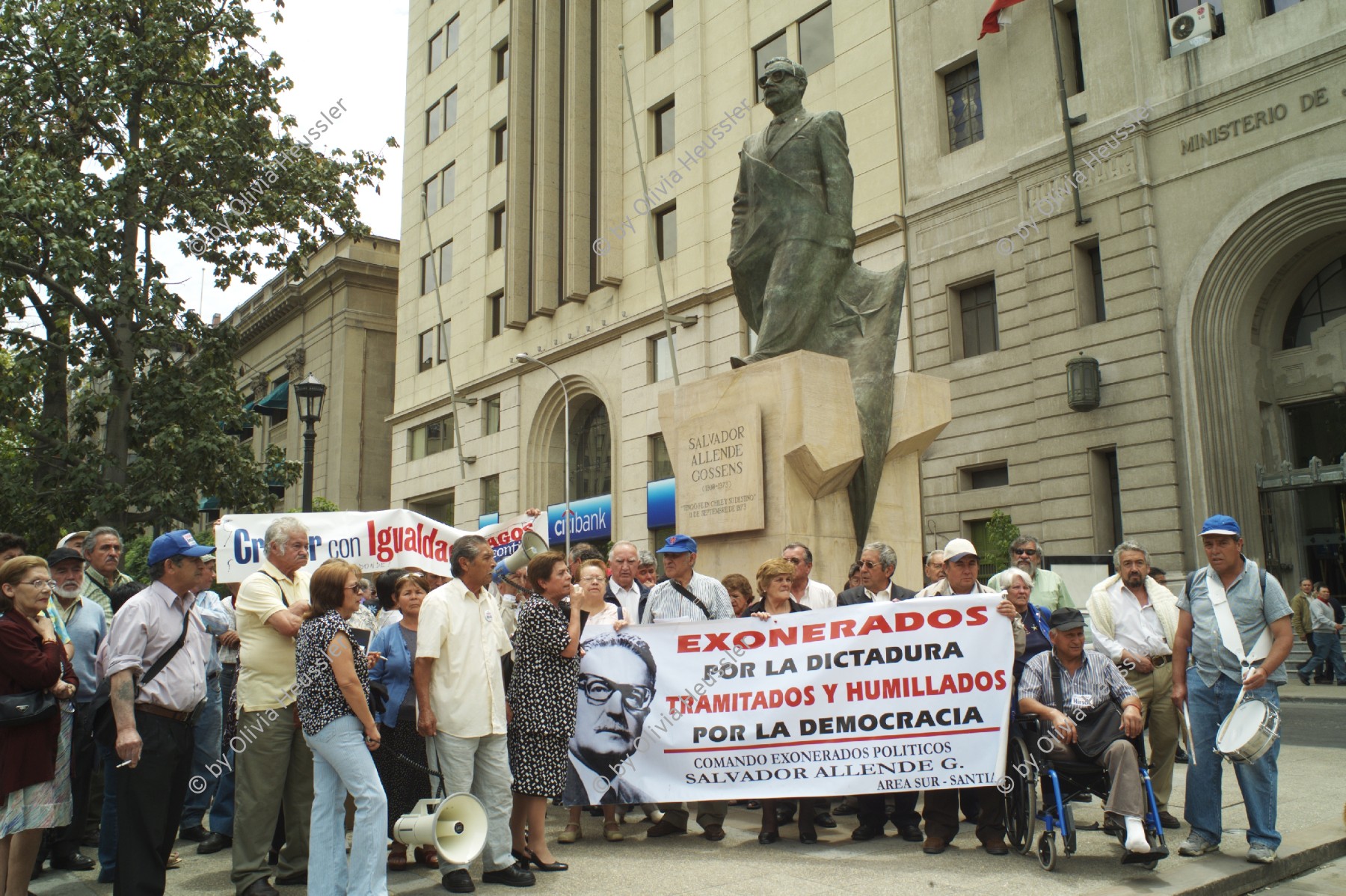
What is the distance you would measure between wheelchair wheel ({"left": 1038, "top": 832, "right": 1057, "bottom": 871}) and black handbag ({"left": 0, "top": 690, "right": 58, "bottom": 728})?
5.51 m

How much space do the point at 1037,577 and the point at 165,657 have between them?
6394 millimetres

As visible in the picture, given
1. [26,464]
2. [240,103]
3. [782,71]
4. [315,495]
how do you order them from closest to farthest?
A: [782,71] < [26,464] < [240,103] < [315,495]

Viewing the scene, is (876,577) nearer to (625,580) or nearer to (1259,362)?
(625,580)

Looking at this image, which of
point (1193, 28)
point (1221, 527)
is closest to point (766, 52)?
point (1193, 28)

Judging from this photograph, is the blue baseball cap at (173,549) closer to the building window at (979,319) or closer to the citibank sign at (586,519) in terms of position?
the building window at (979,319)

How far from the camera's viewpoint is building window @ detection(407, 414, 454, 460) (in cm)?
4241

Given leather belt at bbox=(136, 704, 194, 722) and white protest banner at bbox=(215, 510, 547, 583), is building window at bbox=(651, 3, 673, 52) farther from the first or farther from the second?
leather belt at bbox=(136, 704, 194, 722)

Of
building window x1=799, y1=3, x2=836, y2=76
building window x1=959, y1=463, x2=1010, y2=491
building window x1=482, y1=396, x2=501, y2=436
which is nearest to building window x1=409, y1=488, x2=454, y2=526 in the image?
building window x1=482, y1=396, x2=501, y2=436

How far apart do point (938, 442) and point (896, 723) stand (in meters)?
19.2

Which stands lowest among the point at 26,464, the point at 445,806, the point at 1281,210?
the point at 445,806

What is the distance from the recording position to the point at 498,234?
3994cm

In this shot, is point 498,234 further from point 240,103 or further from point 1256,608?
point 1256,608

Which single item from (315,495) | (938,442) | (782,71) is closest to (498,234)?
(315,495)

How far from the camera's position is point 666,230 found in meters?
33.4
